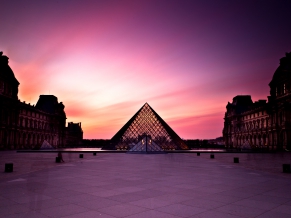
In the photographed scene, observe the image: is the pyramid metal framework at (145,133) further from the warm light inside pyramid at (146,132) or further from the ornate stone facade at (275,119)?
the ornate stone facade at (275,119)

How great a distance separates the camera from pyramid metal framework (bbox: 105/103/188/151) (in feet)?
124

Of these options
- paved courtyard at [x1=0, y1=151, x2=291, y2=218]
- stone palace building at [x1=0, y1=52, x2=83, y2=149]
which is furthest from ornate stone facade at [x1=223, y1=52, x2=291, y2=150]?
stone palace building at [x1=0, y1=52, x2=83, y2=149]

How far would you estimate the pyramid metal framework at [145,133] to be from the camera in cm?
3788

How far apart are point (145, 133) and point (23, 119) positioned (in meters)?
32.2

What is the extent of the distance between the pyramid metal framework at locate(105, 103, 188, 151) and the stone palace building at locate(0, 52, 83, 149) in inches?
830

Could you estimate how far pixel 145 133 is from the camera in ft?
126

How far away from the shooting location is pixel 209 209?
5164mm

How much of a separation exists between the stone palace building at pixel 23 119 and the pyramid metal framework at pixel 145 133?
69.1 feet

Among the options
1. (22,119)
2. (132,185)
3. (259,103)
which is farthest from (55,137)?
(132,185)

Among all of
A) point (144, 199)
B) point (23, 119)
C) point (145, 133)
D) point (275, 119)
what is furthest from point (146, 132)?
point (144, 199)

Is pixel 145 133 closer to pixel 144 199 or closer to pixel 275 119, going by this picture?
pixel 275 119

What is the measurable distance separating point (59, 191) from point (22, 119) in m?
55.1

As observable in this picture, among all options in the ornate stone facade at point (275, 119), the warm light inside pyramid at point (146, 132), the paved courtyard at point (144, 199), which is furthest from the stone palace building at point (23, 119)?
the ornate stone facade at point (275, 119)

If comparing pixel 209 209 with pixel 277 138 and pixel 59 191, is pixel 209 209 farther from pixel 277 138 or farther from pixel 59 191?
pixel 277 138
